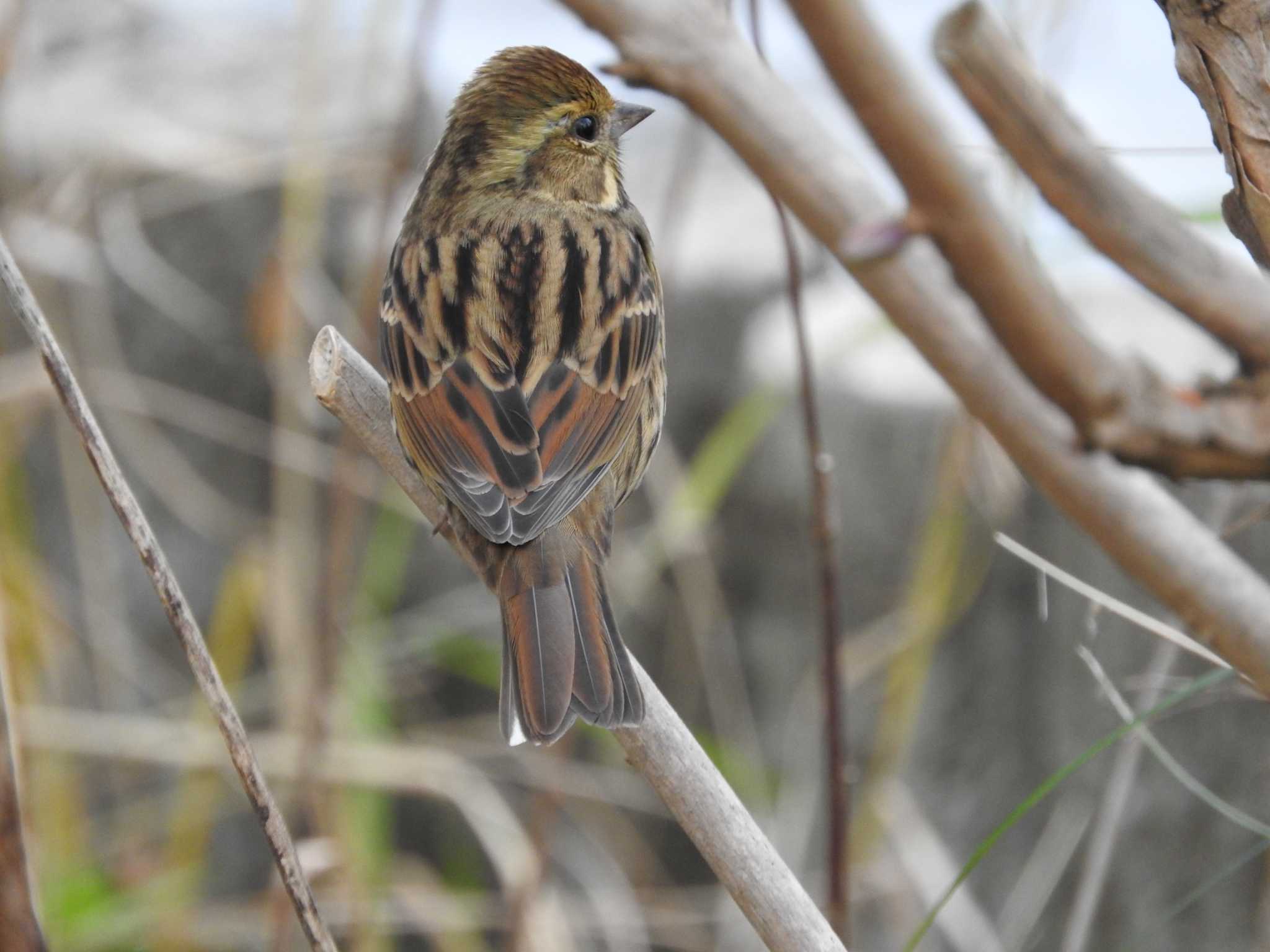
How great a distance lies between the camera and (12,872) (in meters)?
1.18

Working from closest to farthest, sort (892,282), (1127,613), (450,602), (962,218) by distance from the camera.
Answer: (962,218) → (892,282) → (1127,613) → (450,602)

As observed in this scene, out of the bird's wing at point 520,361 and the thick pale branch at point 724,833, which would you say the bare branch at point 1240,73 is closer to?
the thick pale branch at point 724,833

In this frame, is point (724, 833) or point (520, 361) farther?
point (520, 361)

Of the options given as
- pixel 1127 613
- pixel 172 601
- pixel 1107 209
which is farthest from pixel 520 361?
pixel 1107 209

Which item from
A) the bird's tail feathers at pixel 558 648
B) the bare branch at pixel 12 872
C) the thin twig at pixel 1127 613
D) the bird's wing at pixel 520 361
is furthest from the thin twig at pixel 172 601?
the thin twig at pixel 1127 613

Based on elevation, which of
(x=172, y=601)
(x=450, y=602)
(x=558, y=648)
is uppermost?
(x=172, y=601)

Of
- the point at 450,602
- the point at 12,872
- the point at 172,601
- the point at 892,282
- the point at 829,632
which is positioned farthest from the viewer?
the point at 450,602

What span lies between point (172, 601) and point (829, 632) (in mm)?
963

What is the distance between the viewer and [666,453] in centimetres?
338

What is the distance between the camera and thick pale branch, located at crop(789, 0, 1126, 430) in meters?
0.64

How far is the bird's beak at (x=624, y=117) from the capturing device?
90.4 inches

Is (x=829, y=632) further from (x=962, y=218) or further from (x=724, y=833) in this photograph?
(x=962, y=218)

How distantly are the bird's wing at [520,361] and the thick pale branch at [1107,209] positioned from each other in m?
1.11

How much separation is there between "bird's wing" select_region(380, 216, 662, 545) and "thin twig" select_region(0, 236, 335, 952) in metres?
0.49
